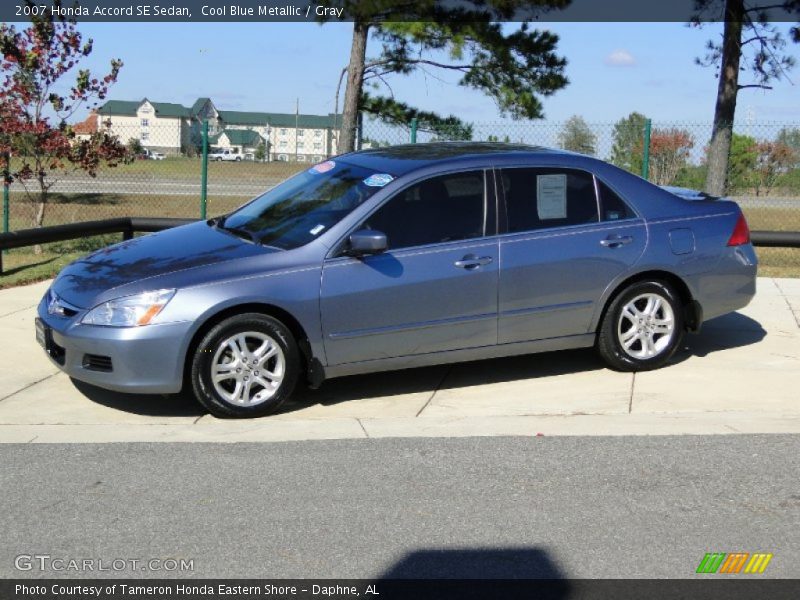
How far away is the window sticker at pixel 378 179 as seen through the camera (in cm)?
679

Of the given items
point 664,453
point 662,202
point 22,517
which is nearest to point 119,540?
point 22,517

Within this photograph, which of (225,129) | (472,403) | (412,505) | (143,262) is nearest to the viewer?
(412,505)

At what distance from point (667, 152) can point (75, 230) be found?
8.33 m

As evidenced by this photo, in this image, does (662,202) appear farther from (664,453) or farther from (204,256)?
(204,256)

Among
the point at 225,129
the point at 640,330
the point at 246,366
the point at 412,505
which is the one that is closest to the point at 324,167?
the point at 246,366

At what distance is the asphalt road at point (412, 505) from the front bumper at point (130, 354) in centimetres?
51

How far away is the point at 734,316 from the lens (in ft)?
31.0

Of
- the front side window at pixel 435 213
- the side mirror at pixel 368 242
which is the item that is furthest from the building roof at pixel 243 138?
the side mirror at pixel 368 242

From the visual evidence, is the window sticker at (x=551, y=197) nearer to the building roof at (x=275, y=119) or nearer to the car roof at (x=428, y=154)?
the car roof at (x=428, y=154)

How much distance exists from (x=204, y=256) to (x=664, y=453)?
10.2 ft

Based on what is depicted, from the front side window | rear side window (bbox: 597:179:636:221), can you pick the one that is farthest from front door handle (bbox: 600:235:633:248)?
the front side window

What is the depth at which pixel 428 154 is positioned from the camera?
7.31 m

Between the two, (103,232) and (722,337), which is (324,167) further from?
(103,232)

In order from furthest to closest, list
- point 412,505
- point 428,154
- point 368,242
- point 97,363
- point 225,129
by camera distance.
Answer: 1. point 225,129
2. point 428,154
3. point 368,242
4. point 97,363
5. point 412,505
